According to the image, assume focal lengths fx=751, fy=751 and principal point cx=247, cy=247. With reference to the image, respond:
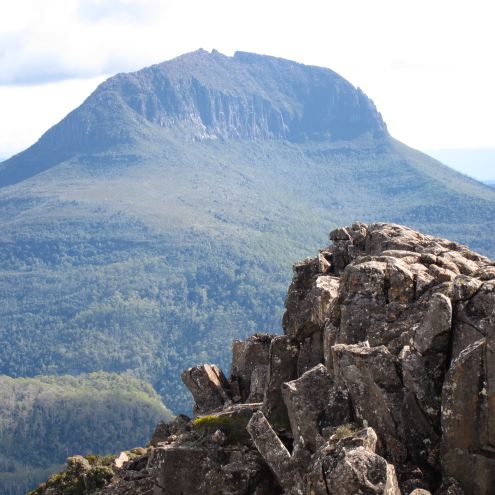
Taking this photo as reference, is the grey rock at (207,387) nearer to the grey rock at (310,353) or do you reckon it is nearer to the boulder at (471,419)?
the grey rock at (310,353)

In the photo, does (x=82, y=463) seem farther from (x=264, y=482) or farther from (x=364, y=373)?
(x=364, y=373)

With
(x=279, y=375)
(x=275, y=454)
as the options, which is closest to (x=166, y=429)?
(x=279, y=375)

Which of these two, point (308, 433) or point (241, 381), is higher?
point (308, 433)

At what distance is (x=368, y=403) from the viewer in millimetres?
24062

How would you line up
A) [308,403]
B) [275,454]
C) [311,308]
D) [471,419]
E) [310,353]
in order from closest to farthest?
[471,419], [275,454], [308,403], [310,353], [311,308]

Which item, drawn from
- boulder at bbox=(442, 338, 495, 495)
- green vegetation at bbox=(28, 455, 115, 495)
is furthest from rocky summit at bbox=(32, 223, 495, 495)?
green vegetation at bbox=(28, 455, 115, 495)

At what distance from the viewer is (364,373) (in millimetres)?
24500

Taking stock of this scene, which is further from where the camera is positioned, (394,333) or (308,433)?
(394,333)

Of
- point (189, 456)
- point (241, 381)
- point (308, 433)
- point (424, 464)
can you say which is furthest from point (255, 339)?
point (424, 464)

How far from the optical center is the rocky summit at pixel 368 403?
68.9 ft

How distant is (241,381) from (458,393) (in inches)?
803

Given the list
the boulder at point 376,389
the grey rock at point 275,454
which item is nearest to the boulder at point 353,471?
the boulder at point 376,389

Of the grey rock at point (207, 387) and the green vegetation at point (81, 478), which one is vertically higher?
the grey rock at point (207, 387)

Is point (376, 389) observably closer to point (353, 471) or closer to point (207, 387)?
point (353, 471)
